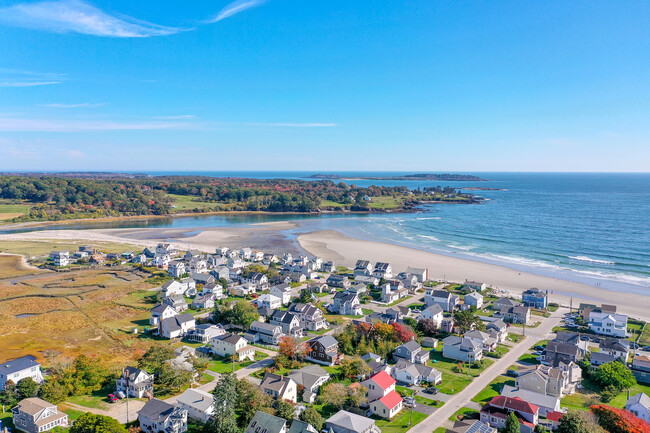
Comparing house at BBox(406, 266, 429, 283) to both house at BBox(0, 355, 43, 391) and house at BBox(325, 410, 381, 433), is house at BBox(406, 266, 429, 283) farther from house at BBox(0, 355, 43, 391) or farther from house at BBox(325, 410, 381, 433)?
house at BBox(0, 355, 43, 391)

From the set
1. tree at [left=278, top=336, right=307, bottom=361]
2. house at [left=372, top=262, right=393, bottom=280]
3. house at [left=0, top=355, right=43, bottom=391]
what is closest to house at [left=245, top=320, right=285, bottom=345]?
tree at [left=278, top=336, right=307, bottom=361]

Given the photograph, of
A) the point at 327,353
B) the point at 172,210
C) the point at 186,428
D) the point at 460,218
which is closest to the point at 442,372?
the point at 327,353

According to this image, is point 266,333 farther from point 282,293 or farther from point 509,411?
point 509,411

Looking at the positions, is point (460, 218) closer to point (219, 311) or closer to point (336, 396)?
point (219, 311)

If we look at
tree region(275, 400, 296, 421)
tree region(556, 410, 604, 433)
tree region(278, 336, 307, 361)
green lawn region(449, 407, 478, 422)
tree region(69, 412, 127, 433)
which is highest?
tree region(556, 410, 604, 433)

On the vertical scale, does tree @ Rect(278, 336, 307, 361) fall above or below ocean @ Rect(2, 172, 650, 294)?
below

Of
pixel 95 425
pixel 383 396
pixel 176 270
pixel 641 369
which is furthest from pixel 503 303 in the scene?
pixel 176 270

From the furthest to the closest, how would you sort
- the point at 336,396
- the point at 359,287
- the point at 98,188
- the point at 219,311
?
1. the point at 98,188
2. the point at 359,287
3. the point at 219,311
4. the point at 336,396
